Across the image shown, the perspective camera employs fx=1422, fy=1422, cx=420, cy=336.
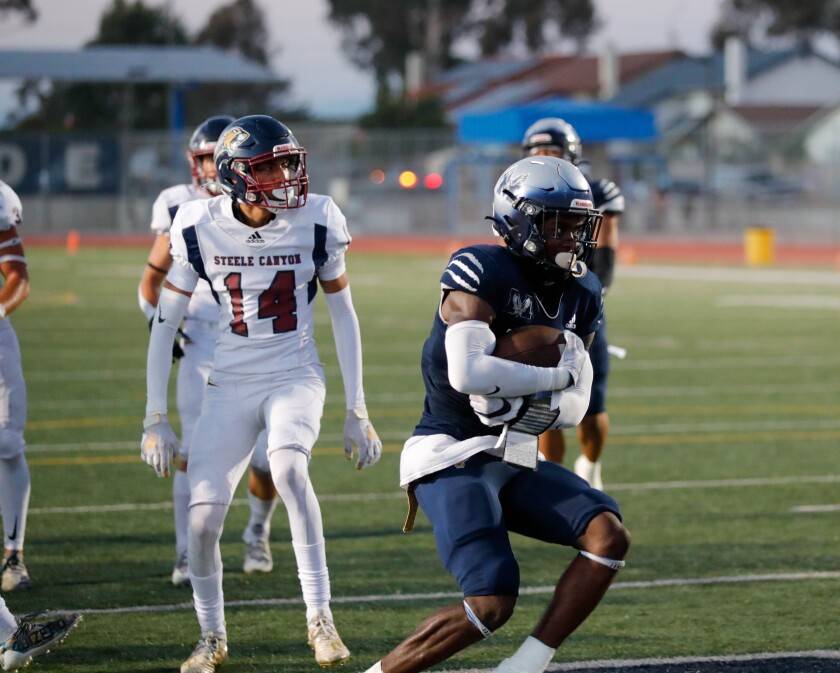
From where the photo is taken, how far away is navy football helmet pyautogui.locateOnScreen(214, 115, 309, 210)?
499 cm

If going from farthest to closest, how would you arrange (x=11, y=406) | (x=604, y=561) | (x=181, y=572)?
(x=181, y=572), (x=11, y=406), (x=604, y=561)

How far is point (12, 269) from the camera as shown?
5910mm

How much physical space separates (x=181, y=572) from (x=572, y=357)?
99.7 inches

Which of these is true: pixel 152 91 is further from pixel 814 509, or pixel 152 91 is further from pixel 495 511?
pixel 495 511

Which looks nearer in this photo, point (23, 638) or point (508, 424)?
point (508, 424)

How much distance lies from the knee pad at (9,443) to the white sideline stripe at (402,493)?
1.68 metres

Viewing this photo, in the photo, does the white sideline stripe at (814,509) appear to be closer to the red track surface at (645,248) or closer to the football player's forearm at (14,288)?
the football player's forearm at (14,288)

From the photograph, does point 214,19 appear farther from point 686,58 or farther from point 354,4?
point 686,58

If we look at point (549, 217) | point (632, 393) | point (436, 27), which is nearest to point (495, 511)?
point (549, 217)

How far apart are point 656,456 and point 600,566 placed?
5.21 metres

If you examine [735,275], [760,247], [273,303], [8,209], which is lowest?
[735,275]

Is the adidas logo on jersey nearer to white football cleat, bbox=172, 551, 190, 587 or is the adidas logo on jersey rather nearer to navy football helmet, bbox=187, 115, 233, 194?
navy football helmet, bbox=187, 115, 233, 194

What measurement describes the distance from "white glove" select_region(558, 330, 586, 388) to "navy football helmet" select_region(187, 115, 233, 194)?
2445mm

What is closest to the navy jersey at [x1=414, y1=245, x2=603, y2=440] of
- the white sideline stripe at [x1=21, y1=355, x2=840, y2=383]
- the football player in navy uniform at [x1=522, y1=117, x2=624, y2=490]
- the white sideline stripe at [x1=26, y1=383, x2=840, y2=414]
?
the football player in navy uniform at [x1=522, y1=117, x2=624, y2=490]
